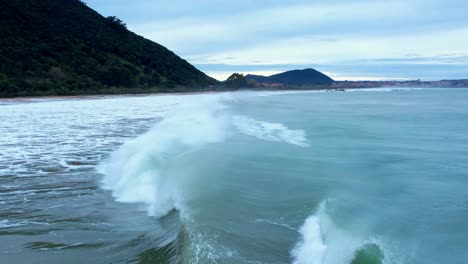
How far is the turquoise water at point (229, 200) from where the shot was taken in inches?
222

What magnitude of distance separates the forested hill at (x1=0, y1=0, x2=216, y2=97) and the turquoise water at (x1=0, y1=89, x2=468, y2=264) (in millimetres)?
31258

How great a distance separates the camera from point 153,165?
11.4m

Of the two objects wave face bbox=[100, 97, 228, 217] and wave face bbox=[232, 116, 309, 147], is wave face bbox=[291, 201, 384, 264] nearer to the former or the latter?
wave face bbox=[100, 97, 228, 217]

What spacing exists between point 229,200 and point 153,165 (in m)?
3.89

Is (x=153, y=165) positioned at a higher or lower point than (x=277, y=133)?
higher

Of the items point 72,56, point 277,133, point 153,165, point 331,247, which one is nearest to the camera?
point 331,247

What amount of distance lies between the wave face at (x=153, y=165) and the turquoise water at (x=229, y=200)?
0.04 meters

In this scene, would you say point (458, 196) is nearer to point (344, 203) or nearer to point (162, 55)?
point (344, 203)

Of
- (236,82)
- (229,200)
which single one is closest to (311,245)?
(229,200)

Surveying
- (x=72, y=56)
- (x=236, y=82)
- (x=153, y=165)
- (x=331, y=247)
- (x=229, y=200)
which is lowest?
(x=236, y=82)

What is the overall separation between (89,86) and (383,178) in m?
45.6

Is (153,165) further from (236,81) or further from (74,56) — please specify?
(236,81)

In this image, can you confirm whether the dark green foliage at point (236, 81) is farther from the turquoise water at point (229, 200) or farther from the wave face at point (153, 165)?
the turquoise water at point (229, 200)

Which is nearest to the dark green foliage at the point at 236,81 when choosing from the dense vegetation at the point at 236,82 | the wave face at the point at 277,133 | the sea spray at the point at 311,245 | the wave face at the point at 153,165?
the dense vegetation at the point at 236,82
